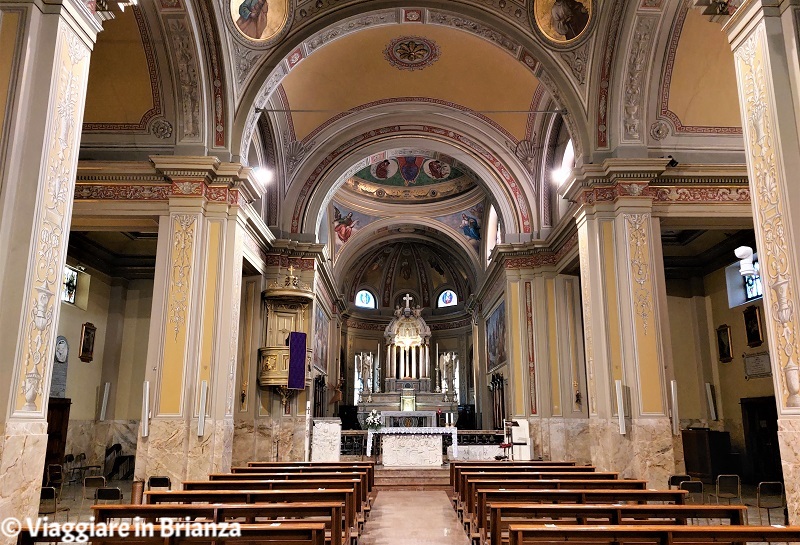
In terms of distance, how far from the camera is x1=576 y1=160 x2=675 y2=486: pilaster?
31.1ft

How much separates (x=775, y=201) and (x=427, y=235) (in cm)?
2091

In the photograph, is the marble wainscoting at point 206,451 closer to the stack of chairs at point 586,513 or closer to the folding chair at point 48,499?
the folding chair at point 48,499

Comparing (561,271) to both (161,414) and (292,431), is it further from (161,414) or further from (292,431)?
(161,414)

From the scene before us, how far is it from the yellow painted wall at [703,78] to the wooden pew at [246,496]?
354 inches

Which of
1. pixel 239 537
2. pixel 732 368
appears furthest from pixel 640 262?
pixel 239 537

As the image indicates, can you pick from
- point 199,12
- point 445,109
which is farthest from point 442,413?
point 199,12

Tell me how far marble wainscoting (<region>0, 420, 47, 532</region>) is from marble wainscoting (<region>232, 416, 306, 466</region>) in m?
9.17

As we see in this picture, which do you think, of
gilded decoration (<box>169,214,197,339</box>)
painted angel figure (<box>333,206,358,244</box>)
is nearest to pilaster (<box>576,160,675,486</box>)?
gilded decoration (<box>169,214,197,339</box>)

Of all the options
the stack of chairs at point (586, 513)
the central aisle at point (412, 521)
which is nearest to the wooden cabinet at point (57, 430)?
the central aisle at point (412, 521)

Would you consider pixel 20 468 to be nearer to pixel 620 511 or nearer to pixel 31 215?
pixel 31 215

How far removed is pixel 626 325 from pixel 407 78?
27.5 feet

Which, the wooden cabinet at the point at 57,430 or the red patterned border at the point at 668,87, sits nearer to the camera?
the red patterned border at the point at 668,87

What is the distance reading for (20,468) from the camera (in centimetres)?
454

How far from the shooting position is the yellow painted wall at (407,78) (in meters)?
13.6
